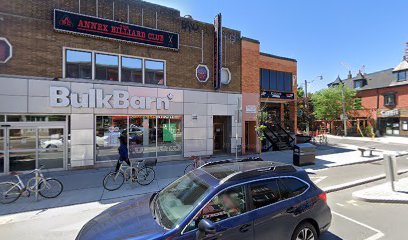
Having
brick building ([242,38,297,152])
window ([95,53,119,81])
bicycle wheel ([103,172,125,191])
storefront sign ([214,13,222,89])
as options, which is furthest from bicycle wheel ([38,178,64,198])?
brick building ([242,38,297,152])

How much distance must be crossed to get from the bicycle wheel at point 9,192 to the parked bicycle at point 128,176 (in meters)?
2.42

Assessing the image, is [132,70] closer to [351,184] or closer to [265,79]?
[265,79]

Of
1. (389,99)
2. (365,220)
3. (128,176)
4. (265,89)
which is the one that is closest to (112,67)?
(128,176)

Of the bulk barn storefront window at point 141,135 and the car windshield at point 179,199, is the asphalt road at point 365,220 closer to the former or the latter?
the car windshield at point 179,199

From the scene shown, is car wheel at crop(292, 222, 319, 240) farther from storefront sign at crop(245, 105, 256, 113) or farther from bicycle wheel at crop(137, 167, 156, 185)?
storefront sign at crop(245, 105, 256, 113)

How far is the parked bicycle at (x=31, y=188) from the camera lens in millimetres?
6602

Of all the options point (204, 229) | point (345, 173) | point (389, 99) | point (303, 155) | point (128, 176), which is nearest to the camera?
point (204, 229)

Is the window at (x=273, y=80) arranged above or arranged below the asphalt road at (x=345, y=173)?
above

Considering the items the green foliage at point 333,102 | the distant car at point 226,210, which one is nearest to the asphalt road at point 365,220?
the distant car at point 226,210

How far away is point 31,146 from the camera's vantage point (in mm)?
9992

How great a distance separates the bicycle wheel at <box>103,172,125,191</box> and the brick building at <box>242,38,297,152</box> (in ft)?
30.0

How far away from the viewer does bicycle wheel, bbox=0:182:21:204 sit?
6.57 metres

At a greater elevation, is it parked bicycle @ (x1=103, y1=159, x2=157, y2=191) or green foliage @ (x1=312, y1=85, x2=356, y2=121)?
green foliage @ (x1=312, y1=85, x2=356, y2=121)

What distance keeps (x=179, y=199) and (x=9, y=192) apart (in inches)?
245
